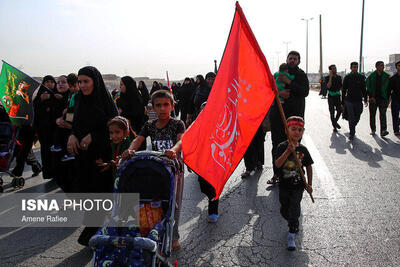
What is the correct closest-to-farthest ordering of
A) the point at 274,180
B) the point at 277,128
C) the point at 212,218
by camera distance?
1. the point at 212,218
2. the point at 277,128
3. the point at 274,180

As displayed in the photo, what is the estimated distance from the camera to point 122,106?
7.82 m

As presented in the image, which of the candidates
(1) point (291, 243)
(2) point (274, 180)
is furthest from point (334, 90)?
(1) point (291, 243)

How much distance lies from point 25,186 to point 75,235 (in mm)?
2943

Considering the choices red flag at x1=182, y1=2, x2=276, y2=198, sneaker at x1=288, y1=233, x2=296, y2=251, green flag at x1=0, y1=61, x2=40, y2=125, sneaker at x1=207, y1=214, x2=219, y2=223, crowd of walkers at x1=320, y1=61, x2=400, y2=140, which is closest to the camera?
red flag at x1=182, y1=2, x2=276, y2=198

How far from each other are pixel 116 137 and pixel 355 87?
8.47 metres

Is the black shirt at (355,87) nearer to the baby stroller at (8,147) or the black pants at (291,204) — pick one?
the black pants at (291,204)

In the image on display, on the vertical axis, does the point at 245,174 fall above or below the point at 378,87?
below

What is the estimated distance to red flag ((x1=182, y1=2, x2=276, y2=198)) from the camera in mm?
3215

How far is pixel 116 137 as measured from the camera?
175 inches

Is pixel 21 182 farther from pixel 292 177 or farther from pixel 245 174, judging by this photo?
pixel 292 177

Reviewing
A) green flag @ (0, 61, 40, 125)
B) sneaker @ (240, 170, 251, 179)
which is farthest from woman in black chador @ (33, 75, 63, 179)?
sneaker @ (240, 170, 251, 179)

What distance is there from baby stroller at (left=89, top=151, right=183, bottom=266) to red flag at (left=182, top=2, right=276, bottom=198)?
0.33 m

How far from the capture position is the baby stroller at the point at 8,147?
6686mm

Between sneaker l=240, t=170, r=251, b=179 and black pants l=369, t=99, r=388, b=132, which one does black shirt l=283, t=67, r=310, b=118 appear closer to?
sneaker l=240, t=170, r=251, b=179
